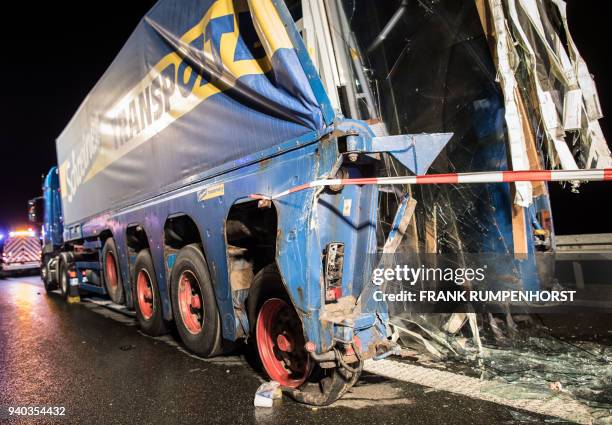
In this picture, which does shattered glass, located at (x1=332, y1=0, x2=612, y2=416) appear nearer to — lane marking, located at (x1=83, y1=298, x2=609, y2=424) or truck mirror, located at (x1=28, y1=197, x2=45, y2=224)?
lane marking, located at (x1=83, y1=298, x2=609, y2=424)

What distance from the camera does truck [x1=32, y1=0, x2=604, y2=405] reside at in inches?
108

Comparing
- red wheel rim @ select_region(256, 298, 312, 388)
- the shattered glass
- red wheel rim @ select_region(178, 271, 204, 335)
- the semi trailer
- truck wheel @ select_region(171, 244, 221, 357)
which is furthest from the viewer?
red wheel rim @ select_region(178, 271, 204, 335)

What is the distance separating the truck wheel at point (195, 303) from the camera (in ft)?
12.4

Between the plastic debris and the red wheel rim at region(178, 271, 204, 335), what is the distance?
1389 millimetres

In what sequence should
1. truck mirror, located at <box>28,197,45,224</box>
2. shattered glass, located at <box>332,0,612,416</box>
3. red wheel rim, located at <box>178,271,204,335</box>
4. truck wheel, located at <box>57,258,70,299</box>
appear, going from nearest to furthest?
shattered glass, located at <box>332,0,612,416</box>, red wheel rim, located at <box>178,271,204,335</box>, truck wheel, located at <box>57,258,70,299</box>, truck mirror, located at <box>28,197,45,224</box>

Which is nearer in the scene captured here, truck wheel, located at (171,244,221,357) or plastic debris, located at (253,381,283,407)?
plastic debris, located at (253,381,283,407)

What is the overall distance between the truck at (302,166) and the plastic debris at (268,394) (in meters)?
0.09

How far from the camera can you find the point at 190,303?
4293 mm

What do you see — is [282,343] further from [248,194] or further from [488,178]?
[488,178]

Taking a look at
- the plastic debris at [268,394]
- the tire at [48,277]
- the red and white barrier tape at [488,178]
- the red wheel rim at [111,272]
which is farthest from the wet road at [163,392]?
the tire at [48,277]

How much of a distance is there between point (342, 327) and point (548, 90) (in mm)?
2712

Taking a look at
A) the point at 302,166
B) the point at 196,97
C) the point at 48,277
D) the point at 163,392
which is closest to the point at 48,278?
the point at 48,277

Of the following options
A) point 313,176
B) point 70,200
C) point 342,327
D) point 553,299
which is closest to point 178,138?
point 313,176

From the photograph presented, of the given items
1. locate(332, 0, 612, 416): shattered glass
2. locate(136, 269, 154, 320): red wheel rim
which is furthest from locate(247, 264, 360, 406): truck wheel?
locate(136, 269, 154, 320): red wheel rim
